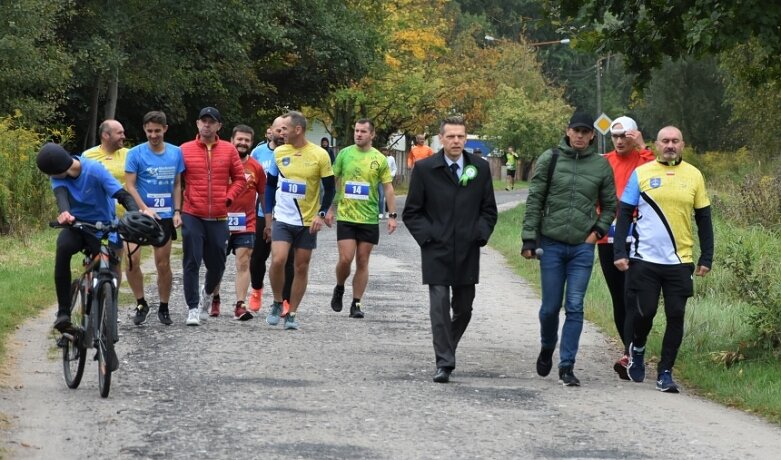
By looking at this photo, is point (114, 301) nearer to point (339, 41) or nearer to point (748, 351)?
point (748, 351)

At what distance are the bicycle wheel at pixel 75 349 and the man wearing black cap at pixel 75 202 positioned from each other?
0.05m

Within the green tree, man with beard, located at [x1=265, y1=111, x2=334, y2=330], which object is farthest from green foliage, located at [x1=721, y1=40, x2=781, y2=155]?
man with beard, located at [x1=265, y1=111, x2=334, y2=330]

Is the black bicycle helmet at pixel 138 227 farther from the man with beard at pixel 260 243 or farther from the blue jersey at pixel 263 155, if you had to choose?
the man with beard at pixel 260 243

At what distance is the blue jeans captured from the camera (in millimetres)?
10398

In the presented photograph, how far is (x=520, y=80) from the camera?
292 ft

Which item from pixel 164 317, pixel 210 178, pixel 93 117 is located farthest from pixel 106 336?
pixel 93 117

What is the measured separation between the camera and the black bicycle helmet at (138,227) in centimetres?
937

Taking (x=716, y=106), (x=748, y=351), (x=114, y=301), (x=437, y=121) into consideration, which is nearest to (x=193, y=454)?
(x=114, y=301)

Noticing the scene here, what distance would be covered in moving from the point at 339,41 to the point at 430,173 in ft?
112

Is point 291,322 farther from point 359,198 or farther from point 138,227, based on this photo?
point 138,227

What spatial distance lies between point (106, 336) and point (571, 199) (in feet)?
11.3

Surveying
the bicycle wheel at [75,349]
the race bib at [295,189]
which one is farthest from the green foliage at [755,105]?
the bicycle wheel at [75,349]

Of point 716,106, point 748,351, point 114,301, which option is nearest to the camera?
point 114,301

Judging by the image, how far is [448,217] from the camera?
10.5m
